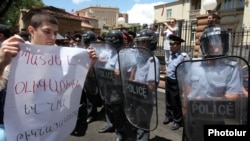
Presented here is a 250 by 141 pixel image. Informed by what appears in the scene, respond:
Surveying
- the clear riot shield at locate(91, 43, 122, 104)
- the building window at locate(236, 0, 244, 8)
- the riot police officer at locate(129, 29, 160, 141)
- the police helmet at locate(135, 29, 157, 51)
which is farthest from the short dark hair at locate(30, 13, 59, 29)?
the building window at locate(236, 0, 244, 8)

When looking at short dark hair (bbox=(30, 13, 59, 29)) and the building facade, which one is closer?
short dark hair (bbox=(30, 13, 59, 29))

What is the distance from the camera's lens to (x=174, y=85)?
5570 mm

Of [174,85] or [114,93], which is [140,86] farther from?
[174,85]

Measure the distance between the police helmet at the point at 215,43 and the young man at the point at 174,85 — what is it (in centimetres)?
245

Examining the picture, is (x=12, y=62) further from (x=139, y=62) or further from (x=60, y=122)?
(x=139, y=62)

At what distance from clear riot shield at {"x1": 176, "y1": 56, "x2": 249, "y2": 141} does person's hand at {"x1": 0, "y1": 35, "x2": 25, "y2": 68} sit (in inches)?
47.1

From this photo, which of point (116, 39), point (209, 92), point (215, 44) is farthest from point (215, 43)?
point (116, 39)

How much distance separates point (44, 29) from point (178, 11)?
48919mm

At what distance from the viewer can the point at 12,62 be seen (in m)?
2.06

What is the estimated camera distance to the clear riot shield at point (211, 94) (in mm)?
2256

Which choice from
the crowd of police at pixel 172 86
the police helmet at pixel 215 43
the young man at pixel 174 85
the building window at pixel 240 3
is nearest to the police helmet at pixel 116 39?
the crowd of police at pixel 172 86

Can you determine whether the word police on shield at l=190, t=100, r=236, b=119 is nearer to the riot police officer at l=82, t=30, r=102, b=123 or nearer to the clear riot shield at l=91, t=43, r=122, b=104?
the clear riot shield at l=91, t=43, r=122, b=104

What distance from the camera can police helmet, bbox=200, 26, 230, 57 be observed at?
2.83 metres

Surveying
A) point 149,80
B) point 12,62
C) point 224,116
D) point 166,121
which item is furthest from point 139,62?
point 166,121
